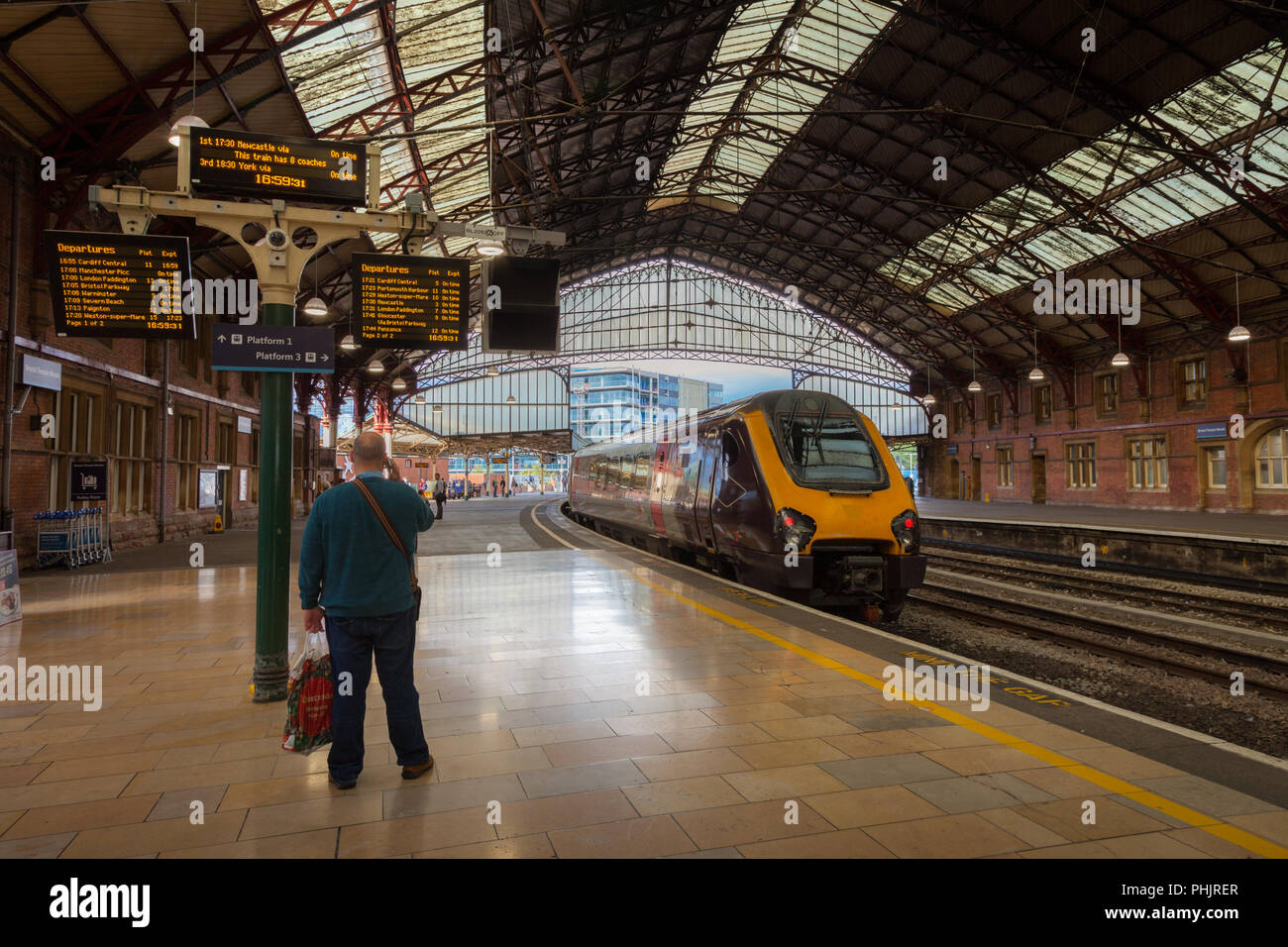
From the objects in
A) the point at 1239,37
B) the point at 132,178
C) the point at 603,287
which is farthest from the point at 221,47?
the point at 603,287

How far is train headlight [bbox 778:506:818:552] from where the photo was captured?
8.04 metres

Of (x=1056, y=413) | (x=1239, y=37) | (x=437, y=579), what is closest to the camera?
(x=437, y=579)

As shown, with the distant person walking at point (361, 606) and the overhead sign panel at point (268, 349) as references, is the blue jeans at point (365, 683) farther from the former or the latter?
the overhead sign panel at point (268, 349)

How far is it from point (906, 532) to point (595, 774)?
5.84m

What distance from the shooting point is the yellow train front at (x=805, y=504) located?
8.11 meters

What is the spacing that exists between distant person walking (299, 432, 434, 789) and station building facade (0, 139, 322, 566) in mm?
11078

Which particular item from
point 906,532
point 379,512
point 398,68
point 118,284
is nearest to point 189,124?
point 118,284

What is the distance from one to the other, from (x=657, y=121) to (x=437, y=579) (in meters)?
17.8

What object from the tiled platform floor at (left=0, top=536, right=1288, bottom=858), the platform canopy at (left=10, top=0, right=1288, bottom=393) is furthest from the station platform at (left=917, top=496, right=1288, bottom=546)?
the tiled platform floor at (left=0, top=536, right=1288, bottom=858)

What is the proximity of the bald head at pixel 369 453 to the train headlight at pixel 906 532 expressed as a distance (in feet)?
20.5

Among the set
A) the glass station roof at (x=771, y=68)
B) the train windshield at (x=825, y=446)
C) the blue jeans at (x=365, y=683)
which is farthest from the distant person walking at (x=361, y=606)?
the glass station roof at (x=771, y=68)

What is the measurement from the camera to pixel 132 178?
38.9ft

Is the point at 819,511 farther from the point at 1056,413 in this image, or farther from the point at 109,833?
the point at 1056,413

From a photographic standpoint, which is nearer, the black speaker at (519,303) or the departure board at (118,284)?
the departure board at (118,284)
